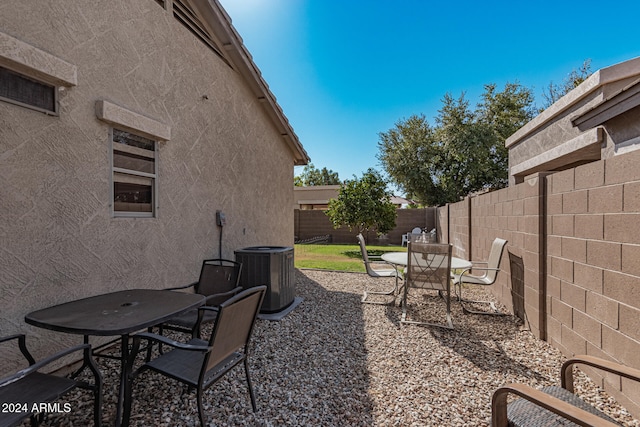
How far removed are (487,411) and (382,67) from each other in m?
13.8

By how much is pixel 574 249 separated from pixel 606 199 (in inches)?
29.7

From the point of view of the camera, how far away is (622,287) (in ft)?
8.54

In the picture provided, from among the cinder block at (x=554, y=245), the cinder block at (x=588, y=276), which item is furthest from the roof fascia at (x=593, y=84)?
the cinder block at (x=588, y=276)

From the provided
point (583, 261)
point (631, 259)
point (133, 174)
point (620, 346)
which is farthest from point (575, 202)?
point (133, 174)

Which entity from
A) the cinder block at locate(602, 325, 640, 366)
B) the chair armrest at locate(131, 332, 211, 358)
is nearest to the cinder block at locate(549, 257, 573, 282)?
the cinder block at locate(602, 325, 640, 366)

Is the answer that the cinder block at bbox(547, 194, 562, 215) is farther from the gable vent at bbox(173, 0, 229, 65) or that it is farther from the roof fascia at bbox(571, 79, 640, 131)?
the gable vent at bbox(173, 0, 229, 65)

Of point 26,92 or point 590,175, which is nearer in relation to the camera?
point 26,92

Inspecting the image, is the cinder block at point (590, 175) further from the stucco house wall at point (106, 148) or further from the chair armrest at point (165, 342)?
the stucco house wall at point (106, 148)

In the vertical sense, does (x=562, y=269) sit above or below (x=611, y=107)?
below

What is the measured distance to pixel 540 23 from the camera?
450 inches

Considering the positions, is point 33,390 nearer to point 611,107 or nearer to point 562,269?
point 562,269

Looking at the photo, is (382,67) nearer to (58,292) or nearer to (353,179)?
(353,179)

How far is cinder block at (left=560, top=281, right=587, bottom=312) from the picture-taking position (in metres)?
3.16

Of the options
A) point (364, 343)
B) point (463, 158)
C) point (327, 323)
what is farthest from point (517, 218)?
point (463, 158)
